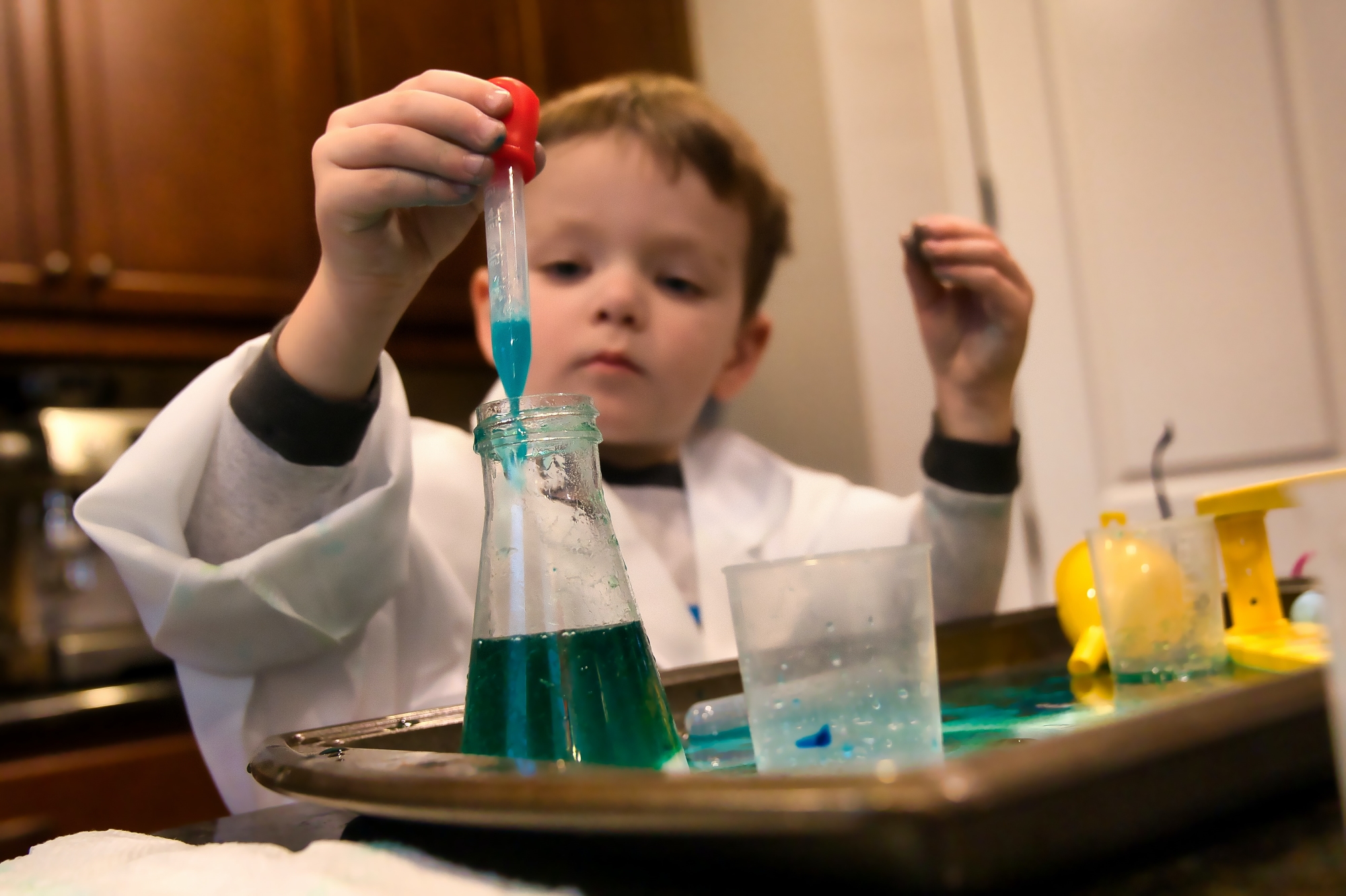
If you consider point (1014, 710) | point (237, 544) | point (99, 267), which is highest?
point (99, 267)

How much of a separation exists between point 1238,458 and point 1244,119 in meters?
0.48

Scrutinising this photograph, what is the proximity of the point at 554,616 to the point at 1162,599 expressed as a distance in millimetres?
298

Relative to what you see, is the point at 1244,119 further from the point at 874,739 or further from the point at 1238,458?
the point at 874,739

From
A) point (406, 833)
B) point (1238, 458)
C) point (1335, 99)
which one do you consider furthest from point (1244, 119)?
point (406, 833)

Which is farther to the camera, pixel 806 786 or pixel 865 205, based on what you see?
pixel 865 205

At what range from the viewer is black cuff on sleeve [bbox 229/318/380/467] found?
0.52 m

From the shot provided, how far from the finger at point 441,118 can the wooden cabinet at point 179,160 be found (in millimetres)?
1012

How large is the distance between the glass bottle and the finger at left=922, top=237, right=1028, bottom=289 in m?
0.44

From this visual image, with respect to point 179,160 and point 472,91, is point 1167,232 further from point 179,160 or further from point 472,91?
point 179,160

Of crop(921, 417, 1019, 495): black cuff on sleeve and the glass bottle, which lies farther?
crop(921, 417, 1019, 495): black cuff on sleeve

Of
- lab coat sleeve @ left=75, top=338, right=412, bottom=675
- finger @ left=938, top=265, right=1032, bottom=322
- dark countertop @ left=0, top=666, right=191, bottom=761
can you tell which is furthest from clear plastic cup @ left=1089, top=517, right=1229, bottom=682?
dark countertop @ left=0, top=666, right=191, bottom=761

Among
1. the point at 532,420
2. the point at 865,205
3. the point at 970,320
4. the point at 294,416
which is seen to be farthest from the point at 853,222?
the point at 532,420

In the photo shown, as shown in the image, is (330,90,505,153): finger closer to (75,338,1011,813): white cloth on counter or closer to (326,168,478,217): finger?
(326,168,478,217): finger

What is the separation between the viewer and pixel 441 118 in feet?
1.29
